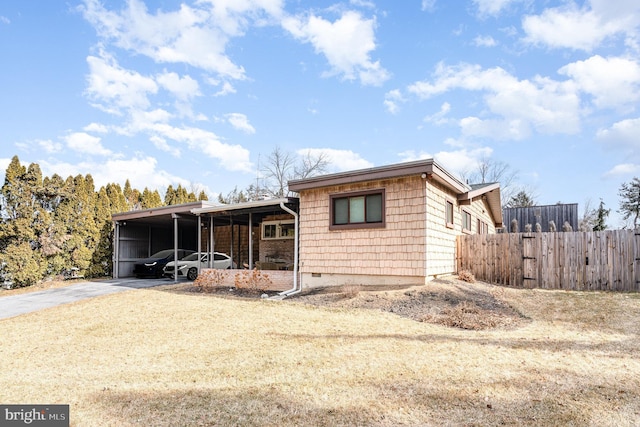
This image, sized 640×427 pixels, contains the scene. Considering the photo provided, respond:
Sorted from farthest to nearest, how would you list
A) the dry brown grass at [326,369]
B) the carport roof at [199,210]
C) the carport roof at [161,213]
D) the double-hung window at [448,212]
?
the carport roof at [161,213]
the carport roof at [199,210]
the double-hung window at [448,212]
the dry brown grass at [326,369]

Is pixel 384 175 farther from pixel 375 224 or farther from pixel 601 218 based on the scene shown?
pixel 601 218

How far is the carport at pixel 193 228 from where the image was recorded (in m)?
13.7

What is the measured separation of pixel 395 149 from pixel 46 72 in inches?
770

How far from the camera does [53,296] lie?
12.4 m

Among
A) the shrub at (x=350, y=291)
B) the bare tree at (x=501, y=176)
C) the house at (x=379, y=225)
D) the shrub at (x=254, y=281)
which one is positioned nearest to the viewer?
the shrub at (x=350, y=291)

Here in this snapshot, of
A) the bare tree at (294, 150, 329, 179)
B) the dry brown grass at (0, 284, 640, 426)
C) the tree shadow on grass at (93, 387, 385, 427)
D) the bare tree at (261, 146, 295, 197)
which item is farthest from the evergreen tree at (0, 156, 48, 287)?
the bare tree at (294, 150, 329, 179)

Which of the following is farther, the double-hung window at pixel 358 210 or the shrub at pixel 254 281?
the shrub at pixel 254 281

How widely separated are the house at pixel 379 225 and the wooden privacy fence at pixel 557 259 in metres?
0.99

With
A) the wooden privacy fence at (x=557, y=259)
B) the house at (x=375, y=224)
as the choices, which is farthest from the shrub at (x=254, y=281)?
the wooden privacy fence at (x=557, y=259)

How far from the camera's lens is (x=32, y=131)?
1406cm

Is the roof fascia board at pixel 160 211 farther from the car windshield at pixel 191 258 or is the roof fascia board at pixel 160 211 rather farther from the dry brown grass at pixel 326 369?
the dry brown grass at pixel 326 369

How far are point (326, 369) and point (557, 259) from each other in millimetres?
9798

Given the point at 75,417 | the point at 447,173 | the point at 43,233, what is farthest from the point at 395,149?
the point at 75,417

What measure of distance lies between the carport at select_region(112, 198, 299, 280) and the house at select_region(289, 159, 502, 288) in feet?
4.69
